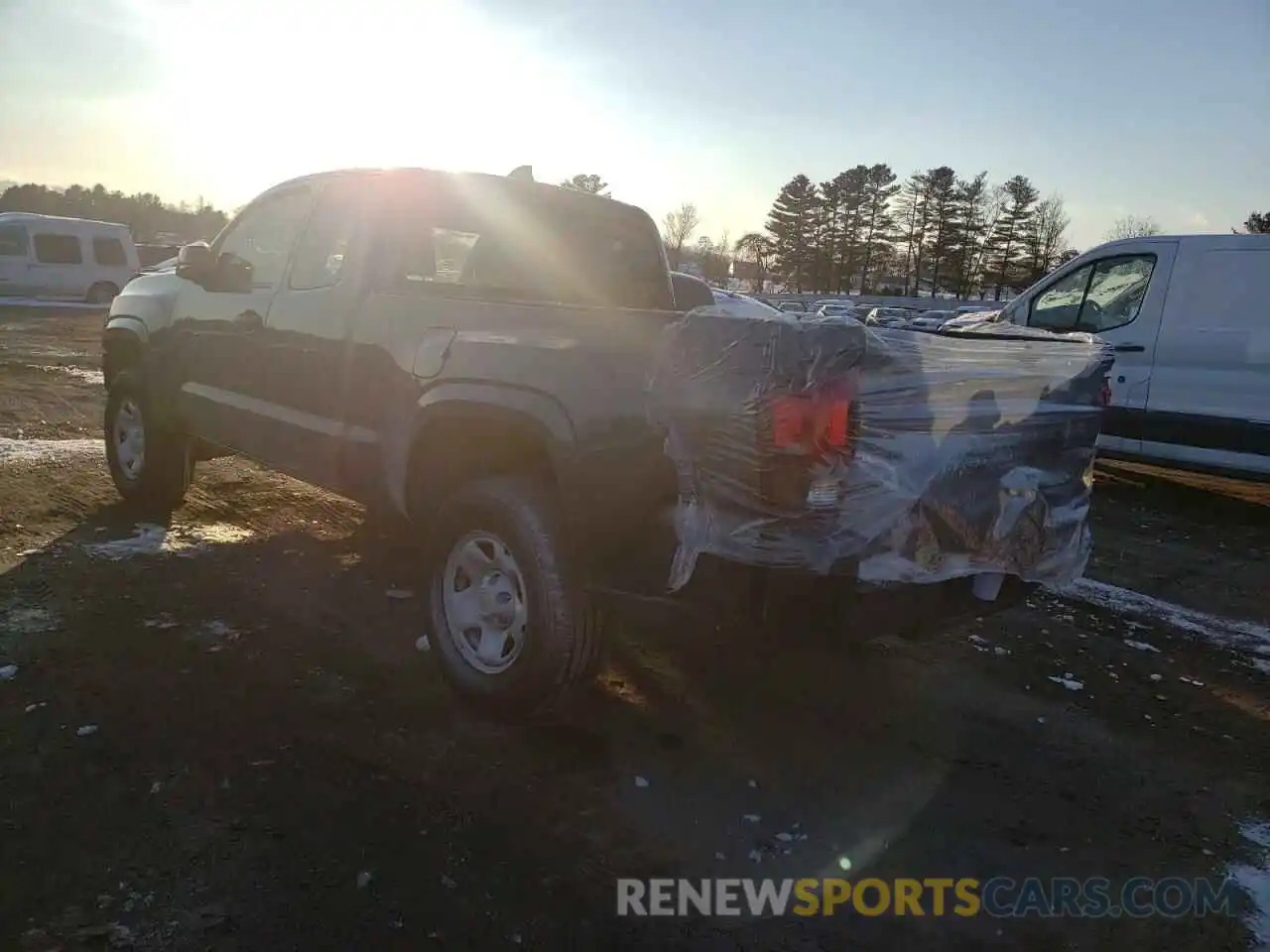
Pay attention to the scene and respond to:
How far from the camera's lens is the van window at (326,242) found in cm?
411

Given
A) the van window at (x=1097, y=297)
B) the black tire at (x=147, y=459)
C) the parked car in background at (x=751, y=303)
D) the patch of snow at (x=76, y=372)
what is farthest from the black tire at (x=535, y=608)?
the patch of snow at (x=76, y=372)

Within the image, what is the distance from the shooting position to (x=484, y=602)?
330cm

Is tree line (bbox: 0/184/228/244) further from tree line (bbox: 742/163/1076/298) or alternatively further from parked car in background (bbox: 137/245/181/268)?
tree line (bbox: 742/163/1076/298)

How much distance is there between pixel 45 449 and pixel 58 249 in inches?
707

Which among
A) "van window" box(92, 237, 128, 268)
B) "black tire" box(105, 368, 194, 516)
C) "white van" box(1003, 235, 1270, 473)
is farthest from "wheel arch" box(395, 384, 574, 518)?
"van window" box(92, 237, 128, 268)

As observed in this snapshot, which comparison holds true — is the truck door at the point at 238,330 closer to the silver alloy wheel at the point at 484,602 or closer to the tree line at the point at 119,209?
the silver alloy wheel at the point at 484,602

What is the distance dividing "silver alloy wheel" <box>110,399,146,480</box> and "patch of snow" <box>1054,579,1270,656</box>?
5.41 metres

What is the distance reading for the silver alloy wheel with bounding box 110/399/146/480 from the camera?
220 inches

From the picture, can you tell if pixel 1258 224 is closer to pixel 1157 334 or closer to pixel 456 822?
pixel 1157 334

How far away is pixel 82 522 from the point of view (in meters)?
5.37

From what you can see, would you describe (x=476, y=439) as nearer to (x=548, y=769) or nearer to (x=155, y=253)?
(x=548, y=769)

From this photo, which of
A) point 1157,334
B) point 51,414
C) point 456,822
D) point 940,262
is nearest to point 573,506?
point 456,822

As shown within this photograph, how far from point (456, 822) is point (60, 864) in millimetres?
1037

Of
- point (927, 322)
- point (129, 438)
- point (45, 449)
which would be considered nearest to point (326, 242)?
point (129, 438)
